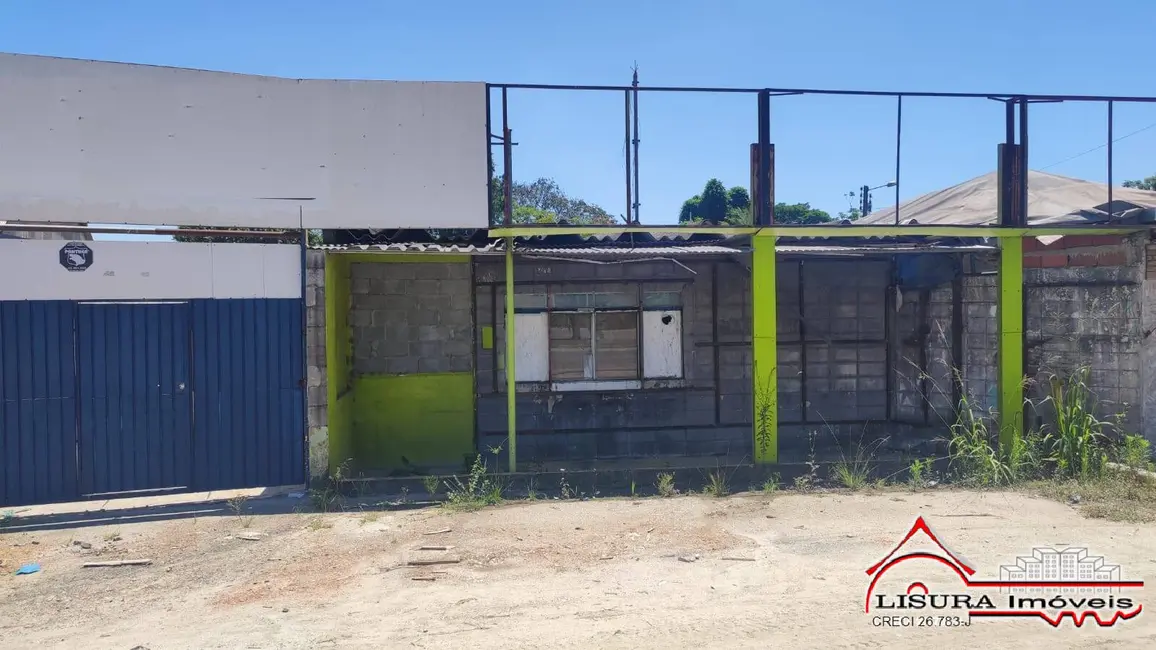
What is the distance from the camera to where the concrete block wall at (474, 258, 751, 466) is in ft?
30.2

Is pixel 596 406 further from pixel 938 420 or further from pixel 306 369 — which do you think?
pixel 938 420

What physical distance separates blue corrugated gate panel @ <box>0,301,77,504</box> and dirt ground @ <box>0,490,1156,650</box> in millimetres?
678

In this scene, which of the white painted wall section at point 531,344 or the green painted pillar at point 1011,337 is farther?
the white painted wall section at point 531,344

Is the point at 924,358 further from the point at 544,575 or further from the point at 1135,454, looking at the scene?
the point at 544,575

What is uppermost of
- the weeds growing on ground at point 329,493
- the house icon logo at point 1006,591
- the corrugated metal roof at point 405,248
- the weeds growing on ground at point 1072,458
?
the corrugated metal roof at point 405,248

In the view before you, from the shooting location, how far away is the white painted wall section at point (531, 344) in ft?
30.4

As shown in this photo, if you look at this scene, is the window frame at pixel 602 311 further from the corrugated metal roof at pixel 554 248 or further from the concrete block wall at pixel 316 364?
the concrete block wall at pixel 316 364

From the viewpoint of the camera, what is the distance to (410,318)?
895 cm

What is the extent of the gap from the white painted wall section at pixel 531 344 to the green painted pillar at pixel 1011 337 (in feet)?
16.9

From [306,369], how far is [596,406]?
3.77 metres

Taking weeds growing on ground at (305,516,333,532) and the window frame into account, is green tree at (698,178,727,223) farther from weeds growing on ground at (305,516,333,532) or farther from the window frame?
weeds growing on ground at (305,516,333,532)

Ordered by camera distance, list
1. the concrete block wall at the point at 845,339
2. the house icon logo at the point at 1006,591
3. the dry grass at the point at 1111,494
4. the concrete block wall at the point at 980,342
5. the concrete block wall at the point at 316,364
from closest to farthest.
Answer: the house icon logo at the point at 1006,591 < the dry grass at the point at 1111,494 < the concrete block wall at the point at 316,364 < the concrete block wall at the point at 980,342 < the concrete block wall at the point at 845,339

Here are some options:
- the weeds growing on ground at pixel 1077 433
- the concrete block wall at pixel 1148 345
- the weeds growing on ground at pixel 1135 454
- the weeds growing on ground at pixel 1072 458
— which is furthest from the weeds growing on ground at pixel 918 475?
the concrete block wall at pixel 1148 345

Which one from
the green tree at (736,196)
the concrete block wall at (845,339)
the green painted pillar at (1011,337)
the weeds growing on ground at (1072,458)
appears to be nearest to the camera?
the weeds growing on ground at (1072,458)
